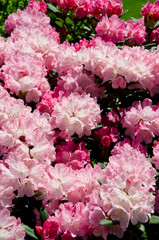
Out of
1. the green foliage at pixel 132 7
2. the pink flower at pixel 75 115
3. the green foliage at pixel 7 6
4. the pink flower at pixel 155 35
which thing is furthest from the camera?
the green foliage at pixel 132 7

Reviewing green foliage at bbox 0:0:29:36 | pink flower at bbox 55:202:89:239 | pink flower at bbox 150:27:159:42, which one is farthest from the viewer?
green foliage at bbox 0:0:29:36

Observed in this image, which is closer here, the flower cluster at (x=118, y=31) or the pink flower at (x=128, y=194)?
the pink flower at (x=128, y=194)

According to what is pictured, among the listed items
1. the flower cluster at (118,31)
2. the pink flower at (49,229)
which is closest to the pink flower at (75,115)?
the pink flower at (49,229)

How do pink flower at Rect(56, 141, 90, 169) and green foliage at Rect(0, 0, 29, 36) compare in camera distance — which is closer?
pink flower at Rect(56, 141, 90, 169)

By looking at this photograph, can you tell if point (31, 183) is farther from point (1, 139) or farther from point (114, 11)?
point (114, 11)

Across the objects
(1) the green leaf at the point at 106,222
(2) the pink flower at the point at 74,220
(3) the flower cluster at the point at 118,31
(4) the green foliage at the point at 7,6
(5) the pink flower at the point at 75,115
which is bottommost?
(4) the green foliage at the point at 7,6

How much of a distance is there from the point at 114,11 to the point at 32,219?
2044 millimetres

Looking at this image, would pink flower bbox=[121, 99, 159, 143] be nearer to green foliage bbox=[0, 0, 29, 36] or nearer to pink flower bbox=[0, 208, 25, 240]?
pink flower bbox=[0, 208, 25, 240]

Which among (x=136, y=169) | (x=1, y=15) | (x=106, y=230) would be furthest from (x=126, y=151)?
(x=1, y=15)

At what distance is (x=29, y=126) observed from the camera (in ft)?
5.79

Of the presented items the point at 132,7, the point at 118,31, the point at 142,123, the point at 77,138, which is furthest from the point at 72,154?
the point at 132,7

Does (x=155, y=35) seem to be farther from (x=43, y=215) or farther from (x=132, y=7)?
(x=132, y=7)

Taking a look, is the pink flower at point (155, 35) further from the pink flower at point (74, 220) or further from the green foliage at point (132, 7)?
the green foliage at point (132, 7)

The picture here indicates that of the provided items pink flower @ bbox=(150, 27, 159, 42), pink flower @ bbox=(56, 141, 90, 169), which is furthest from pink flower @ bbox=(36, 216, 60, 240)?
pink flower @ bbox=(150, 27, 159, 42)
